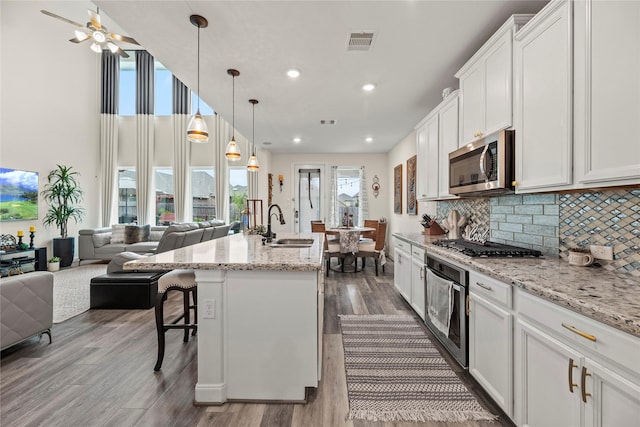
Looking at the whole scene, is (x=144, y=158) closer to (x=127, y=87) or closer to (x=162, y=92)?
(x=162, y=92)

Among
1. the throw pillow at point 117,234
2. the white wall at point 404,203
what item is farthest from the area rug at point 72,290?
the white wall at point 404,203

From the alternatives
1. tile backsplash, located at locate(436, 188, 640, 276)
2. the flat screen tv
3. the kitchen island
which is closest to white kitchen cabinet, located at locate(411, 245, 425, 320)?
tile backsplash, located at locate(436, 188, 640, 276)

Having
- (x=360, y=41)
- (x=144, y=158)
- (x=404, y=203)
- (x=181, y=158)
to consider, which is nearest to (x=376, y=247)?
(x=404, y=203)

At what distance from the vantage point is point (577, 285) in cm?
127

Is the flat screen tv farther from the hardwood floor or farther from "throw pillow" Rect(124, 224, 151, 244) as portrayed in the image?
the hardwood floor

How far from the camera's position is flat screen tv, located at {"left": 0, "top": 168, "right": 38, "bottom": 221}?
507 cm

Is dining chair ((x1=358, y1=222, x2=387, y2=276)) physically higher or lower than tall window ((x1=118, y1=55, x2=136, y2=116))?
lower

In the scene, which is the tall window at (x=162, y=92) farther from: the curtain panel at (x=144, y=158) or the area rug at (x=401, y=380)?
the area rug at (x=401, y=380)

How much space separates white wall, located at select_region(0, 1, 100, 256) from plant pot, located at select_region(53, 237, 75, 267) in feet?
0.89

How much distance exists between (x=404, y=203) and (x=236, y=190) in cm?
452

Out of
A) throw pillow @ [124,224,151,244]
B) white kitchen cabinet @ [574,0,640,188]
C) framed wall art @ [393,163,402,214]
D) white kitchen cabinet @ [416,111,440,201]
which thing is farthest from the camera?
throw pillow @ [124,224,151,244]

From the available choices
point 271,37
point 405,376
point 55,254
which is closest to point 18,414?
point 405,376

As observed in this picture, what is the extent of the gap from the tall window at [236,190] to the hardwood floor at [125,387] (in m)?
4.84

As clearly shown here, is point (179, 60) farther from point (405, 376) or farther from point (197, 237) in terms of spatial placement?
point (405, 376)
